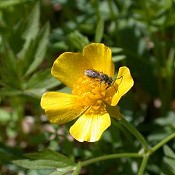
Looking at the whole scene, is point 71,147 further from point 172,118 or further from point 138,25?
point 138,25

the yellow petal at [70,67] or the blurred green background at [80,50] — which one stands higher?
the yellow petal at [70,67]

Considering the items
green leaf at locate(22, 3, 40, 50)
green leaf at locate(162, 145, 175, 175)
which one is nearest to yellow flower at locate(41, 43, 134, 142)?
green leaf at locate(162, 145, 175, 175)

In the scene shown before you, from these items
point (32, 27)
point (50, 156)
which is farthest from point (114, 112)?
point (32, 27)

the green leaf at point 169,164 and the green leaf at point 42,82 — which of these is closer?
the green leaf at point 169,164

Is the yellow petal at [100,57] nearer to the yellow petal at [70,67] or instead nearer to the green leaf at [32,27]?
the yellow petal at [70,67]

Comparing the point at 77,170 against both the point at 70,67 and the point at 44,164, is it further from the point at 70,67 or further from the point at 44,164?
the point at 70,67

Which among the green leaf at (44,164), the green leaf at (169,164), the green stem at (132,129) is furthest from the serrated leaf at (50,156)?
the green leaf at (169,164)

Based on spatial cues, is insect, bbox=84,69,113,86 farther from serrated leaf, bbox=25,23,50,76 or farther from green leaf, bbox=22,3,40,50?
green leaf, bbox=22,3,40,50

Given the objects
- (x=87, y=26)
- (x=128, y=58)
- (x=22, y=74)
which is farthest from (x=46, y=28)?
(x=128, y=58)
